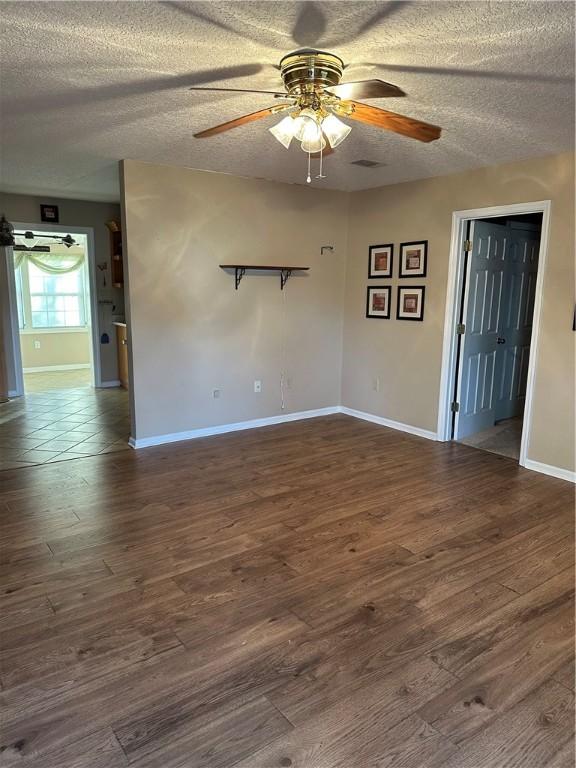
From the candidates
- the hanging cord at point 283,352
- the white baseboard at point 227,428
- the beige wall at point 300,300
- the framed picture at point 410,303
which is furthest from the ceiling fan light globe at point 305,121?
the white baseboard at point 227,428

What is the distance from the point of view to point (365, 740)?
1660 mm

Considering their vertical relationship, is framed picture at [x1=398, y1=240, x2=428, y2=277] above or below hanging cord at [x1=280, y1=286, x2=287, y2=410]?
above

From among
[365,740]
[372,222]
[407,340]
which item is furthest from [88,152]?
[365,740]

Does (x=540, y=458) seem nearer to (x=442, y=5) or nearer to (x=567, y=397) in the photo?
(x=567, y=397)

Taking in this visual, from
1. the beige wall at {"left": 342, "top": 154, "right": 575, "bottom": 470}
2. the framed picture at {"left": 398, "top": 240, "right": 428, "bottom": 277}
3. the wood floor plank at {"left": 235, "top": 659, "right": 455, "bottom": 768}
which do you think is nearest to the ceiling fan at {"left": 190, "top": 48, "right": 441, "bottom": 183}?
the beige wall at {"left": 342, "top": 154, "right": 575, "bottom": 470}

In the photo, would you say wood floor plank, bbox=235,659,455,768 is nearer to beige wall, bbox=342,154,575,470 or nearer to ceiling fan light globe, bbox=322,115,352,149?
ceiling fan light globe, bbox=322,115,352,149

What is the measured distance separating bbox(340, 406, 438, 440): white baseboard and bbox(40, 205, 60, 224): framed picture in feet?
14.2

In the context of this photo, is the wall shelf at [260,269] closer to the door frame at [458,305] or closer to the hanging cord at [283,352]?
the hanging cord at [283,352]

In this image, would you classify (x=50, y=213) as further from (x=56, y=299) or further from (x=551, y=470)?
(x=551, y=470)

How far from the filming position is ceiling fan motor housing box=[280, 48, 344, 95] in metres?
2.17

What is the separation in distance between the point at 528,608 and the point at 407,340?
3.14 m

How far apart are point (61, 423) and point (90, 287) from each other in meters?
2.36

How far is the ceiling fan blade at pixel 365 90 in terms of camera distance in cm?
197

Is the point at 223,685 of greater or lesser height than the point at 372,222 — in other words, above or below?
below
